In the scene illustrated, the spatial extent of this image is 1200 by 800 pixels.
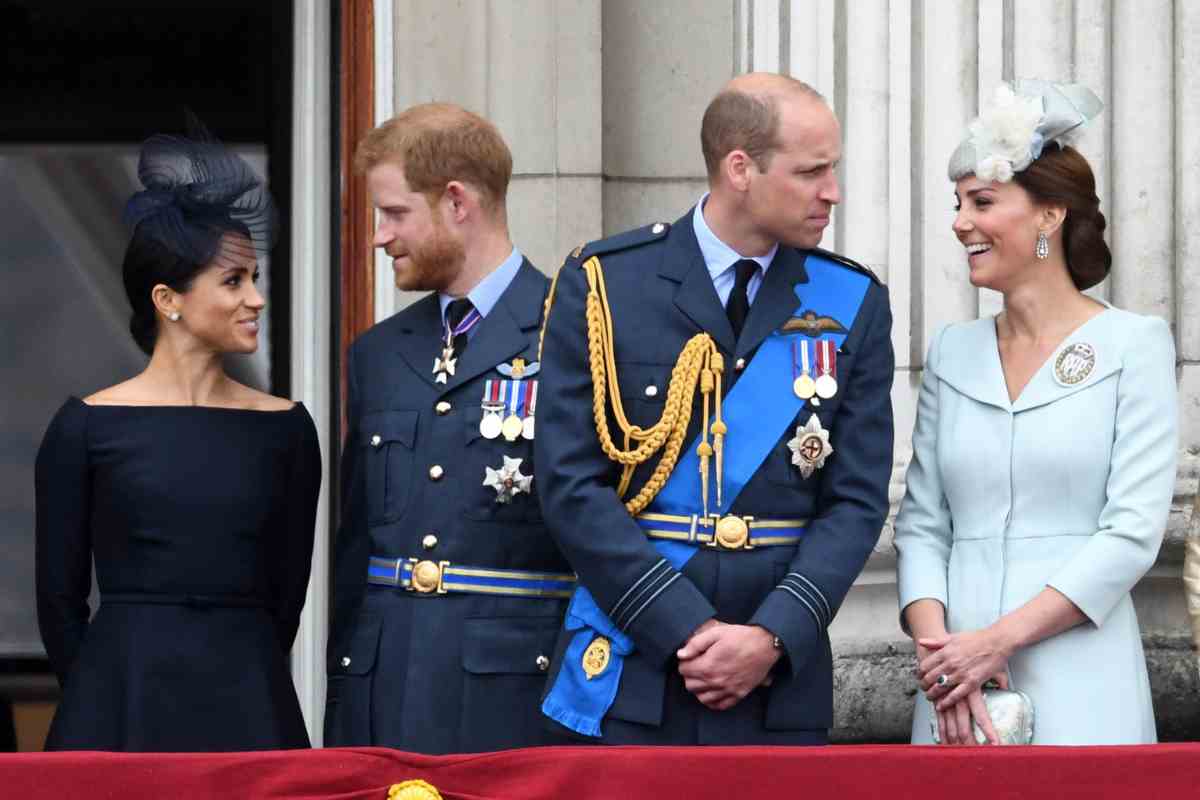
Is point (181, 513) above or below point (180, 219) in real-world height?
below

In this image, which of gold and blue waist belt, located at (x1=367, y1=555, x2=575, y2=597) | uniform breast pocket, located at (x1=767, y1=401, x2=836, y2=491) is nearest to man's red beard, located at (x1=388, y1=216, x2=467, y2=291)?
gold and blue waist belt, located at (x1=367, y1=555, x2=575, y2=597)

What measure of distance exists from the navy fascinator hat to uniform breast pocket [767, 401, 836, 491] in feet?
3.63

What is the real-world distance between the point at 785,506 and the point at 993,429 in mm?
440

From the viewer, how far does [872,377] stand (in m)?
3.92

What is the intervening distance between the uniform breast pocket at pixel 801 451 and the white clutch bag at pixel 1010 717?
18.7 inches

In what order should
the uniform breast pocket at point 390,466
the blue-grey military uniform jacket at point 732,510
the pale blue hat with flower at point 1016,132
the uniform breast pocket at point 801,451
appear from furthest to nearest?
1. the uniform breast pocket at point 390,466
2. the pale blue hat with flower at point 1016,132
3. the uniform breast pocket at point 801,451
4. the blue-grey military uniform jacket at point 732,510

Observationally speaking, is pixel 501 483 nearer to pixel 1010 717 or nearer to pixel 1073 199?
pixel 1010 717

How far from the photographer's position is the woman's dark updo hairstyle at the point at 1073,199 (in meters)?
4.10

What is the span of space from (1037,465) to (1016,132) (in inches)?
23.0

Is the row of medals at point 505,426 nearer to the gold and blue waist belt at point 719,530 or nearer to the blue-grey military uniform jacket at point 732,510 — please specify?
the blue-grey military uniform jacket at point 732,510

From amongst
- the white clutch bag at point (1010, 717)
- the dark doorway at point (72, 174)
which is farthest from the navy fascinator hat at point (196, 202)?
the dark doorway at point (72, 174)

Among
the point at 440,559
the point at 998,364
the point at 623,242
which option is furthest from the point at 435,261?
the point at 998,364

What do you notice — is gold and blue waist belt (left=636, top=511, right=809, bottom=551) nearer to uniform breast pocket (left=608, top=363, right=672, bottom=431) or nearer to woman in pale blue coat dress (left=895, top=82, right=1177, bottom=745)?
uniform breast pocket (left=608, top=363, right=672, bottom=431)

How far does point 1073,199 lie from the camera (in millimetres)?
4117
